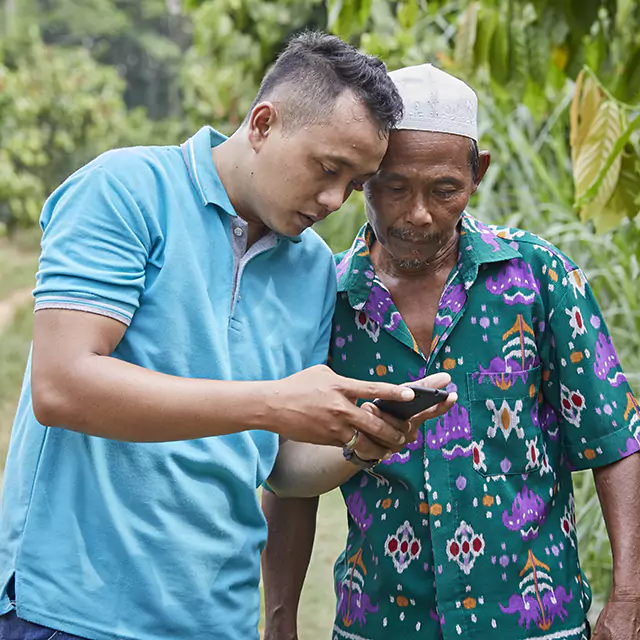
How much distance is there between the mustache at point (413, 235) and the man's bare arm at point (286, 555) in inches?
26.7

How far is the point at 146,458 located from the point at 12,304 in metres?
11.4

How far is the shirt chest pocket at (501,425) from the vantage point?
Answer: 2.17m

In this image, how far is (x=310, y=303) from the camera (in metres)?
2.13

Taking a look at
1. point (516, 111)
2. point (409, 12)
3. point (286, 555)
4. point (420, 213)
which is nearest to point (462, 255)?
point (420, 213)

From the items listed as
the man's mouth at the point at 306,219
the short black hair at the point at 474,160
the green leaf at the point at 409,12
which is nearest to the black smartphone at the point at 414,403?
the man's mouth at the point at 306,219

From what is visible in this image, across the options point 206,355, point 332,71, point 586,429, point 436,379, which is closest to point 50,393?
point 206,355

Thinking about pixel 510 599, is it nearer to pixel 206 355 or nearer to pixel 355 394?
pixel 355 394

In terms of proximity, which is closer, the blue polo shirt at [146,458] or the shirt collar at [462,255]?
the blue polo shirt at [146,458]

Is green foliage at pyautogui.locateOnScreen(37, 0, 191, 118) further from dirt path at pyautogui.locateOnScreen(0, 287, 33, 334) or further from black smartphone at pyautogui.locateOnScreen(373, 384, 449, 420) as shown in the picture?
black smartphone at pyautogui.locateOnScreen(373, 384, 449, 420)

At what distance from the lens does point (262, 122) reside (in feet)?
6.45

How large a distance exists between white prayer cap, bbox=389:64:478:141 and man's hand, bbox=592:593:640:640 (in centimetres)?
102

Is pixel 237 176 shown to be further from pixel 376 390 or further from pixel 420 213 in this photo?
pixel 376 390

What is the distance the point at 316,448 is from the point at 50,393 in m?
0.68

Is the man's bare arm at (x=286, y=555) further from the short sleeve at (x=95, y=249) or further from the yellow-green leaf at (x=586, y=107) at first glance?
the yellow-green leaf at (x=586, y=107)
